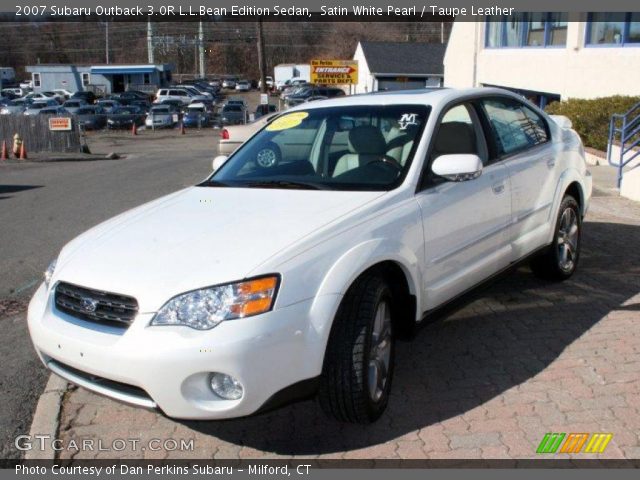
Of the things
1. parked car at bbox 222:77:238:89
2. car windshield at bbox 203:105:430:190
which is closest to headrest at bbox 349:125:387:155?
car windshield at bbox 203:105:430:190

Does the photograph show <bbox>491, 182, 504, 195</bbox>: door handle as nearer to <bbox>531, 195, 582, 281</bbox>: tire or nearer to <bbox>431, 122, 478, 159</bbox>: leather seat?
<bbox>431, 122, 478, 159</bbox>: leather seat

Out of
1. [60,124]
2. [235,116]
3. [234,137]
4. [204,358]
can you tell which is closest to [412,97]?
[204,358]

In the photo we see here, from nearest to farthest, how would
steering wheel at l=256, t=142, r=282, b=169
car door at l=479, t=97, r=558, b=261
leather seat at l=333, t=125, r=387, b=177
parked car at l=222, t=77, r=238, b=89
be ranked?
leather seat at l=333, t=125, r=387, b=177, steering wheel at l=256, t=142, r=282, b=169, car door at l=479, t=97, r=558, b=261, parked car at l=222, t=77, r=238, b=89

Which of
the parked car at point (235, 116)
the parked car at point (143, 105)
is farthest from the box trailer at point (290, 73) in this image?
the parked car at point (235, 116)

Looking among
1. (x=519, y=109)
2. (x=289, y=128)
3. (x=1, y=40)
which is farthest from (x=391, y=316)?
(x=1, y=40)

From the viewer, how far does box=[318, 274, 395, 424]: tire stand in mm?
3264

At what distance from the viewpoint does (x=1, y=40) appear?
11281cm

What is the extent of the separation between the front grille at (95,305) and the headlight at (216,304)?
0.19 meters

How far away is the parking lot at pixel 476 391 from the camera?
343 cm

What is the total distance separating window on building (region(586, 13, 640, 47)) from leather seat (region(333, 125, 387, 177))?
14.3 metres

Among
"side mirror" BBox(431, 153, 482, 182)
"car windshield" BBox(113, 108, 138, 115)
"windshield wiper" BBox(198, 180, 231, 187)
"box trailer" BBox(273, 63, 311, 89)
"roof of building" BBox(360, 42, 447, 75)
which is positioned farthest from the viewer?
"box trailer" BBox(273, 63, 311, 89)

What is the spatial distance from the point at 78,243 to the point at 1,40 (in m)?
125

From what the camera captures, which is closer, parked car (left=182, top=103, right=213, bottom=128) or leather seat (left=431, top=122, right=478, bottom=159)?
leather seat (left=431, top=122, right=478, bottom=159)

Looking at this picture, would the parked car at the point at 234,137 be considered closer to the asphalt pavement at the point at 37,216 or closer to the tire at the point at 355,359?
the asphalt pavement at the point at 37,216
